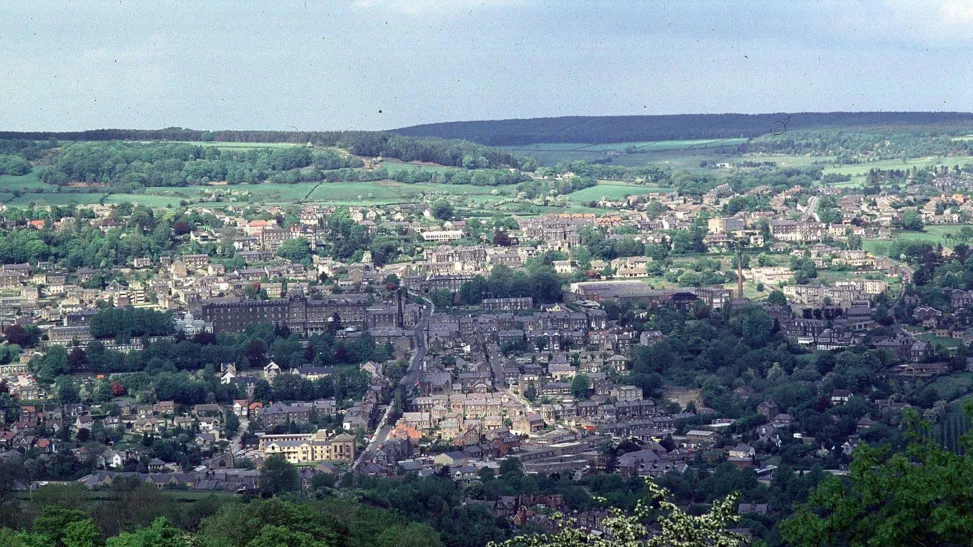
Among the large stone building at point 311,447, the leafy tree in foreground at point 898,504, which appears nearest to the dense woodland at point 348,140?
the large stone building at point 311,447

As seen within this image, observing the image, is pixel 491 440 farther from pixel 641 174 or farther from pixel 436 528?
pixel 641 174

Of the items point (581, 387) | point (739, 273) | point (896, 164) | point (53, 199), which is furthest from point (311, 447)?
point (896, 164)

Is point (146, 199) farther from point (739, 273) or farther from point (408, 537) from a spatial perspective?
point (408, 537)

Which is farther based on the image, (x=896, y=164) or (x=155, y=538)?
(x=896, y=164)

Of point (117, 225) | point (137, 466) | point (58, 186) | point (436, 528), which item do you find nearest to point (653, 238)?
point (117, 225)

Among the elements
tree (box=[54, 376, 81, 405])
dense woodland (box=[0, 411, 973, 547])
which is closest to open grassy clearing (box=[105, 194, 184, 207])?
tree (box=[54, 376, 81, 405])

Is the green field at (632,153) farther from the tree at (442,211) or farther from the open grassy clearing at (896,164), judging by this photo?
the tree at (442,211)

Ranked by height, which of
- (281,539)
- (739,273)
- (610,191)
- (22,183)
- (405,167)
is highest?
(22,183)

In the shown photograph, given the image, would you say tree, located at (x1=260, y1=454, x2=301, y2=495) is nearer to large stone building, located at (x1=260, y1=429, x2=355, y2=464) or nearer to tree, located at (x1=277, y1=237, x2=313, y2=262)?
large stone building, located at (x1=260, y1=429, x2=355, y2=464)
